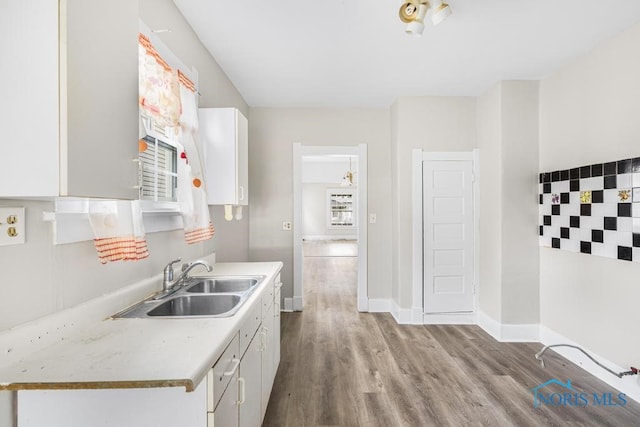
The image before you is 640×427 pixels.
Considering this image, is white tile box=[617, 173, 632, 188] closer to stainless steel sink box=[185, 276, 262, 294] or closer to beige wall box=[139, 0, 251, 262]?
stainless steel sink box=[185, 276, 262, 294]

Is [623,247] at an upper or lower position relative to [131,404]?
upper

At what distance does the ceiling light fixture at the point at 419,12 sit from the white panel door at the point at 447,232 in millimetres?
1798

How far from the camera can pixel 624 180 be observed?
211 cm

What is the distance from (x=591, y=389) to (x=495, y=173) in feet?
6.20

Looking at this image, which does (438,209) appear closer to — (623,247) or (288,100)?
(623,247)

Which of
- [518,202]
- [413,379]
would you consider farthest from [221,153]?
[518,202]

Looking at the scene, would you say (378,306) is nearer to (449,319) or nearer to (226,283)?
(449,319)

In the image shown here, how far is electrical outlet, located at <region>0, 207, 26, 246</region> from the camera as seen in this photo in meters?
0.91

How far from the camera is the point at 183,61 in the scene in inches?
80.7

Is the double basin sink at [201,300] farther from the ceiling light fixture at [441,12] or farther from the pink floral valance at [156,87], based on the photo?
the ceiling light fixture at [441,12]

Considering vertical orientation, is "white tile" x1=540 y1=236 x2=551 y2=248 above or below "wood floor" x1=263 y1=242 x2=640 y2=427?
above

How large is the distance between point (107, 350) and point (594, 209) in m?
3.13

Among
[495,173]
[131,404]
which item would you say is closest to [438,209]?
[495,173]

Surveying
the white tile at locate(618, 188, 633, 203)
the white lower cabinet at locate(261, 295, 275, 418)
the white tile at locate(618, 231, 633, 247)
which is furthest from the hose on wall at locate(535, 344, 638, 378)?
the white lower cabinet at locate(261, 295, 275, 418)
